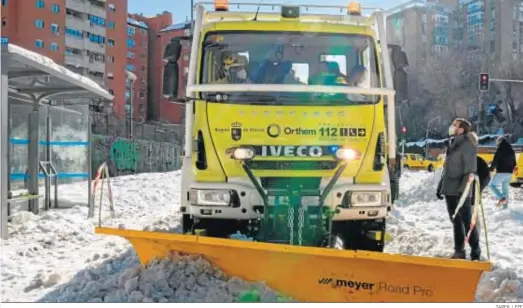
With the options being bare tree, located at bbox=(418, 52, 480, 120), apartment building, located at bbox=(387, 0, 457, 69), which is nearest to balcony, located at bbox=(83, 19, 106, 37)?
bare tree, located at bbox=(418, 52, 480, 120)

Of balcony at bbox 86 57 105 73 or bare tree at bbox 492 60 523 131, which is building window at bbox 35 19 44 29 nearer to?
balcony at bbox 86 57 105 73

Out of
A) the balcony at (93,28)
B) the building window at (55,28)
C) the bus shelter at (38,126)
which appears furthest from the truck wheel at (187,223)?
the balcony at (93,28)

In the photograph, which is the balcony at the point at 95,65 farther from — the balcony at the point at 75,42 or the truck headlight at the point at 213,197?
the truck headlight at the point at 213,197

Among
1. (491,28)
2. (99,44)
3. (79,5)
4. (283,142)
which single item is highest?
(491,28)

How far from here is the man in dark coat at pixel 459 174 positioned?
24.1 feet

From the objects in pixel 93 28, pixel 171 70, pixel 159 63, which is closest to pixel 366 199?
pixel 171 70

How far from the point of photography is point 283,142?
600cm

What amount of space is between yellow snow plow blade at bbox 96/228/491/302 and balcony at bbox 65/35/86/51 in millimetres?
50885

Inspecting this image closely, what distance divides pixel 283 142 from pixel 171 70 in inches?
63.7

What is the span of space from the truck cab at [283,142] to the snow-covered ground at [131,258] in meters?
0.93

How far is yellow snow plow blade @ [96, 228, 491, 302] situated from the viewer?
476 cm

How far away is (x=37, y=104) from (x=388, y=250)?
6946mm

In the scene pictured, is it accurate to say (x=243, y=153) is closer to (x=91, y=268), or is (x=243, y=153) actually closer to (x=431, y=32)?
(x=91, y=268)

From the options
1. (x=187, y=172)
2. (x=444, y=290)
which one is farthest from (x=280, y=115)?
(x=444, y=290)
